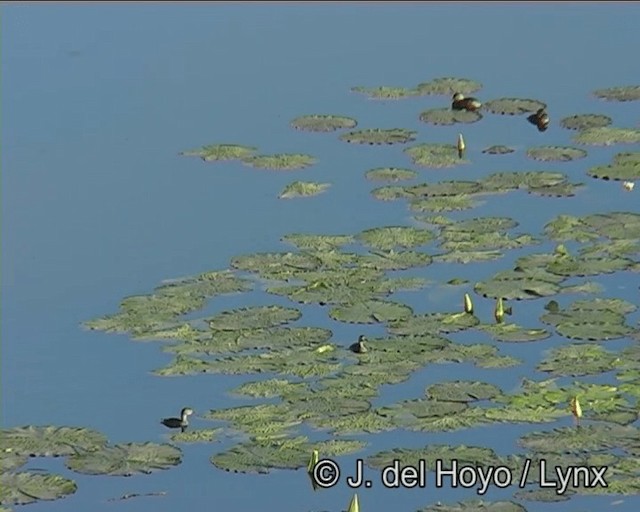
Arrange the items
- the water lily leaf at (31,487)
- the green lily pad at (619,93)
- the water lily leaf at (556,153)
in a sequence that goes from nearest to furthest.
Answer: the water lily leaf at (31,487) → the water lily leaf at (556,153) → the green lily pad at (619,93)

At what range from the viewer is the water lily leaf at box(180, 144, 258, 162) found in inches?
283

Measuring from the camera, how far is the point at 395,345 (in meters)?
5.13

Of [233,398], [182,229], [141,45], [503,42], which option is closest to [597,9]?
[503,42]

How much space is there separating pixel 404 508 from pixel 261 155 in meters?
3.16

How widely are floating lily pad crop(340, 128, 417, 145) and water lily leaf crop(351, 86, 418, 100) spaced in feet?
2.00

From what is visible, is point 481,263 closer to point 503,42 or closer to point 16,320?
point 16,320

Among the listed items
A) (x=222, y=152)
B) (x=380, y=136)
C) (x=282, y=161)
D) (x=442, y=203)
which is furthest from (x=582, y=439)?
(x=222, y=152)

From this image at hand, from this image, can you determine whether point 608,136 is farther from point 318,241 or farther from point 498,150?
point 318,241

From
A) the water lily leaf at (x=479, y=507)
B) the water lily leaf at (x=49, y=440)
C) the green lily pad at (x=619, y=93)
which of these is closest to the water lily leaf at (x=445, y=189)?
the green lily pad at (x=619, y=93)

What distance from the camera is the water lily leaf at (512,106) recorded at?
24.5 ft

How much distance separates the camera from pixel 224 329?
5336 millimetres

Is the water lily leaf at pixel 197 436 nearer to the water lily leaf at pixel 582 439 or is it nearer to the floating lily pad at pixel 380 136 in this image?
the water lily leaf at pixel 582 439

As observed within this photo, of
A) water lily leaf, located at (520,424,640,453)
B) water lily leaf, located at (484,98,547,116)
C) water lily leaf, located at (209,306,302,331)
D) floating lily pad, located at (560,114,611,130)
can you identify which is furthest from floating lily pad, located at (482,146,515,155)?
water lily leaf, located at (520,424,640,453)

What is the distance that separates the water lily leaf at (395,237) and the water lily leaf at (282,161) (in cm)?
98
